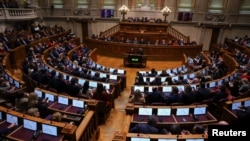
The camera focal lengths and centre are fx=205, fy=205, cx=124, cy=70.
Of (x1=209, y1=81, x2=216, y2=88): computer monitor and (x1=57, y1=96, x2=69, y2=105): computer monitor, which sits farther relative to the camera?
(x1=209, y1=81, x2=216, y2=88): computer monitor

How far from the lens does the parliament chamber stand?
14.3ft

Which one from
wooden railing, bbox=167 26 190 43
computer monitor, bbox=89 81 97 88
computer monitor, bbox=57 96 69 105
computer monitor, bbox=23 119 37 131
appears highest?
wooden railing, bbox=167 26 190 43

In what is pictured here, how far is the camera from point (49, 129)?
156 inches

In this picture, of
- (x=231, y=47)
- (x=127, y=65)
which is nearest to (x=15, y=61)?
(x=127, y=65)

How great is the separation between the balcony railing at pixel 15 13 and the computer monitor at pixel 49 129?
12.2 meters

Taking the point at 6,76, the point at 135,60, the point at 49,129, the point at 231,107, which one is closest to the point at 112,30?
the point at 135,60

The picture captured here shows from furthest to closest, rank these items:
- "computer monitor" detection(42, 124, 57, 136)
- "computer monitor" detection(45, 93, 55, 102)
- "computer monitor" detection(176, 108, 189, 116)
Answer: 1. "computer monitor" detection(45, 93, 55, 102)
2. "computer monitor" detection(176, 108, 189, 116)
3. "computer monitor" detection(42, 124, 57, 136)

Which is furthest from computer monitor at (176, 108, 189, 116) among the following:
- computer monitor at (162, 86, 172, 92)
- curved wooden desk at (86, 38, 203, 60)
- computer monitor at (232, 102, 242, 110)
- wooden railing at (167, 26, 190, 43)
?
wooden railing at (167, 26, 190, 43)

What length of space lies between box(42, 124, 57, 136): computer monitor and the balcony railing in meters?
12.2

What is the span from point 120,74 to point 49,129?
5.40 meters

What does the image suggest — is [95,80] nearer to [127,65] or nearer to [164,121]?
[164,121]

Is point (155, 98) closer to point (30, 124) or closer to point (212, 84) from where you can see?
point (212, 84)

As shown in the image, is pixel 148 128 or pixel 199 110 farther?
pixel 199 110

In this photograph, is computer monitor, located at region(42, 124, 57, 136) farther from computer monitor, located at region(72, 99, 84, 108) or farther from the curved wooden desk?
the curved wooden desk
